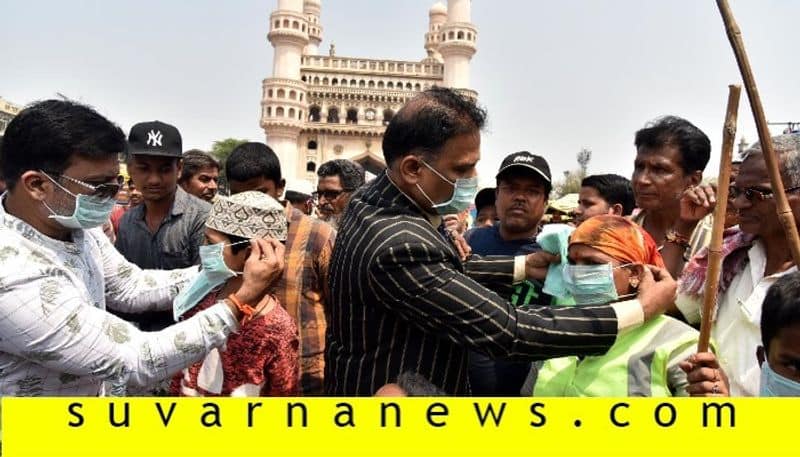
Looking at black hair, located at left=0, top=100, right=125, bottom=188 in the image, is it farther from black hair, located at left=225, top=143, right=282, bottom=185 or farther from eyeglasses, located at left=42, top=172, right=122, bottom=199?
black hair, located at left=225, top=143, right=282, bottom=185

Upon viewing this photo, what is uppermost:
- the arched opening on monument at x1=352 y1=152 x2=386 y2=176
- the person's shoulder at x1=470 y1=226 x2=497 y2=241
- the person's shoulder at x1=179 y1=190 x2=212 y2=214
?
the arched opening on monument at x1=352 y1=152 x2=386 y2=176

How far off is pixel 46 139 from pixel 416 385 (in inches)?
54.9

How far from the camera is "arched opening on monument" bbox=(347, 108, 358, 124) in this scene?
56.4m

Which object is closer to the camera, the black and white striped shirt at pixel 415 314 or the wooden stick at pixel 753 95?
the wooden stick at pixel 753 95

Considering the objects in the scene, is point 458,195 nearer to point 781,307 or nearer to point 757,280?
point 781,307

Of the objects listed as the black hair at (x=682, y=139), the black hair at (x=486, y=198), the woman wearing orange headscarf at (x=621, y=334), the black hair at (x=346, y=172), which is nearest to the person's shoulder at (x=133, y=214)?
the black hair at (x=346, y=172)

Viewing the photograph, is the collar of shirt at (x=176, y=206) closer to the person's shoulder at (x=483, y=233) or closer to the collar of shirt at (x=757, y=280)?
the person's shoulder at (x=483, y=233)

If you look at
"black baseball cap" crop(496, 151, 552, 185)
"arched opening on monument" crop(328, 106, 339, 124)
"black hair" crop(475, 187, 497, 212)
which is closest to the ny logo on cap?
"black baseball cap" crop(496, 151, 552, 185)

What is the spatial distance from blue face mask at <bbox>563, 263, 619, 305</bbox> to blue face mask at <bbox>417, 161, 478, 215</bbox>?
43 cm

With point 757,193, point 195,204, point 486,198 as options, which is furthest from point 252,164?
point 486,198

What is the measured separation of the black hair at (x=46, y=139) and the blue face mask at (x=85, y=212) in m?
0.07

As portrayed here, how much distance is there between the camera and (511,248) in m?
3.46

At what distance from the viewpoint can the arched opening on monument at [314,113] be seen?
55.5 m

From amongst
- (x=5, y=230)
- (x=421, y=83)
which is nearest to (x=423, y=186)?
(x=5, y=230)
